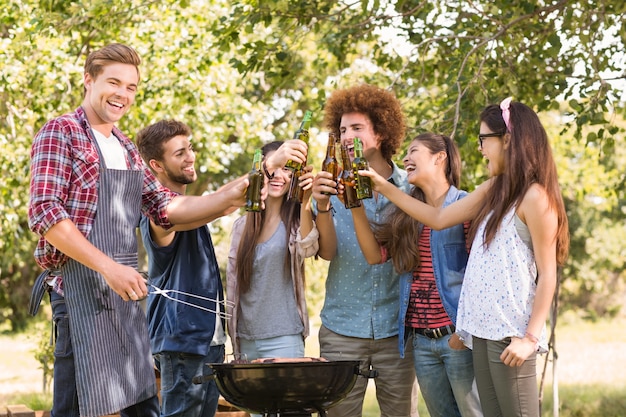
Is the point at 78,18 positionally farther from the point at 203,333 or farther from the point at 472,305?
the point at 472,305

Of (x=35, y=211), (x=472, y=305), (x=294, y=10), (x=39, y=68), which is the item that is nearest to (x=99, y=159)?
(x=35, y=211)

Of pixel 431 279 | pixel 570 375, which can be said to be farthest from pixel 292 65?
pixel 570 375

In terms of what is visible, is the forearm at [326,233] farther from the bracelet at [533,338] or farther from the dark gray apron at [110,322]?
the bracelet at [533,338]

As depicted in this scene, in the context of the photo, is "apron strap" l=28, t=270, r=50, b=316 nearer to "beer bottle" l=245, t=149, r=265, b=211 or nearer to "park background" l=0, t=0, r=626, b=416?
"beer bottle" l=245, t=149, r=265, b=211

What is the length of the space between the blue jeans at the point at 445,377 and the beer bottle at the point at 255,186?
979mm

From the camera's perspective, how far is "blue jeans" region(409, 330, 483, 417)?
398cm

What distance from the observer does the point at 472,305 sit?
3.71 m

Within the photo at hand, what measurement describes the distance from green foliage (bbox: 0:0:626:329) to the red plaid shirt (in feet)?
8.55

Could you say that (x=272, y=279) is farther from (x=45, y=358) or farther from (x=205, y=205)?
(x=45, y=358)

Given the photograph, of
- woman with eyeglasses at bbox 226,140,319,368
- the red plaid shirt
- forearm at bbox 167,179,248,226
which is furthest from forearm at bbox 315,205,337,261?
the red plaid shirt

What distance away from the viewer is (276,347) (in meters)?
4.16

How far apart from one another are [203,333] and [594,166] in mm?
16628

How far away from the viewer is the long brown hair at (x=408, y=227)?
13.6ft

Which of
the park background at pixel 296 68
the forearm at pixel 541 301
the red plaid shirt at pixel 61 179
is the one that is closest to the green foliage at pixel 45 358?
the park background at pixel 296 68
